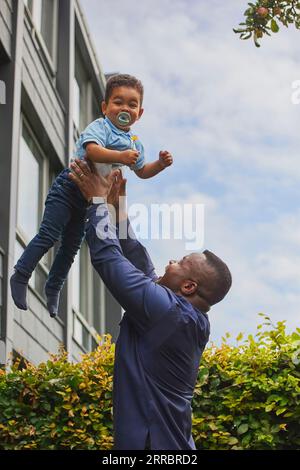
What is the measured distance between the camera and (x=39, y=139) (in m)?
15.5

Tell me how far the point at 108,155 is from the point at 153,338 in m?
1.01

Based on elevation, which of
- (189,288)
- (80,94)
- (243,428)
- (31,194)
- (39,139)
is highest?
(80,94)

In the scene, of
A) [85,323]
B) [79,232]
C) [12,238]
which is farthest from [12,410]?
[85,323]

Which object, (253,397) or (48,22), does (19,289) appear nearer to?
(253,397)

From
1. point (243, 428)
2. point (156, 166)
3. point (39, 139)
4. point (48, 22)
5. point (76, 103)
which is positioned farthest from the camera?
point (76, 103)

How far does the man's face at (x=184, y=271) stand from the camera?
4.48m

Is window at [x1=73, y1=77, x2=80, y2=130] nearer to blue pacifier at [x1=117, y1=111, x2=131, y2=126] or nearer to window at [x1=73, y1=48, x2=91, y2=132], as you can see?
window at [x1=73, y1=48, x2=91, y2=132]

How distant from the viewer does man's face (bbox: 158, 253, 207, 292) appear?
4477 mm

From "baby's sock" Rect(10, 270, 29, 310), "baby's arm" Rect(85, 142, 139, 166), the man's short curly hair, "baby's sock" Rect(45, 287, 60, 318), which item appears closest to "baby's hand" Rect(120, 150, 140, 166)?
"baby's arm" Rect(85, 142, 139, 166)

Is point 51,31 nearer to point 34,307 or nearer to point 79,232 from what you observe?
point 34,307

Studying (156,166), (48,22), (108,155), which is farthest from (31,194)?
(108,155)

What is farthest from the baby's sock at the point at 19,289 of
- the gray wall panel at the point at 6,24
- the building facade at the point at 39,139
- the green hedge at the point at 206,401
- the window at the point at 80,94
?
the window at the point at 80,94

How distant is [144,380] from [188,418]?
338 mm

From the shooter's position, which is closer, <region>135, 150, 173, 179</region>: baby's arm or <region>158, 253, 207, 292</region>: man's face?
<region>158, 253, 207, 292</region>: man's face
